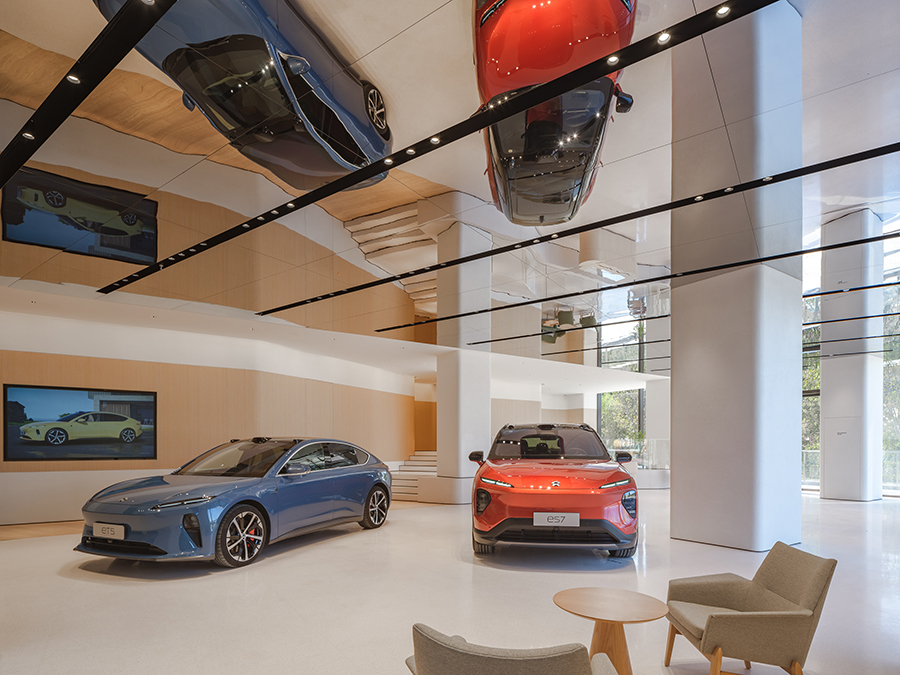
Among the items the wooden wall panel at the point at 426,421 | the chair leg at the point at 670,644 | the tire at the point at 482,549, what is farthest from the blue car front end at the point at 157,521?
the wooden wall panel at the point at 426,421

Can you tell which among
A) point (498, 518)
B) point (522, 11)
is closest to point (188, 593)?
point (498, 518)

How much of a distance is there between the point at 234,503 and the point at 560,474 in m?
2.90

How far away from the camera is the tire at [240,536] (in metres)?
5.02

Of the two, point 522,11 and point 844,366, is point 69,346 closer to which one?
point 522,11

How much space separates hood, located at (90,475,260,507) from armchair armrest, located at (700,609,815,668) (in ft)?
13.4

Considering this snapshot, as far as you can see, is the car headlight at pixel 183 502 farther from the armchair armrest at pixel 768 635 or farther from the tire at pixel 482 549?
the armchair armrest at pixel 768 635

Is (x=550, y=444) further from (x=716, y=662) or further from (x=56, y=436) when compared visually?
(x=56, y=436)

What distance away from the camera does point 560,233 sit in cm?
698

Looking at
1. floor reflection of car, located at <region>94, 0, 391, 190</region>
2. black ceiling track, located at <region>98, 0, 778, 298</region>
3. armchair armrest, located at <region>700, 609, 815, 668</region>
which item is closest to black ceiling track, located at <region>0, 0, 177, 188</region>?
floor reflection of car, located at <region>94, 0, 391, 190</region>

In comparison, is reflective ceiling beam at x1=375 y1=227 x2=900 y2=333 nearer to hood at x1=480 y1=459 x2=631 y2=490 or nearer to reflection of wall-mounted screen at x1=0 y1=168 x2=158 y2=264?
hood at x1=480 y1=459 x2=631 y2=490

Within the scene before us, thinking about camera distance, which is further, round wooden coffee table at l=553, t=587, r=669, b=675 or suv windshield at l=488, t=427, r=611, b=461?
suv windshield at l=488, t=427, r=611, b=461

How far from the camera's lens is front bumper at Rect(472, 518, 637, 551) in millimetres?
4844

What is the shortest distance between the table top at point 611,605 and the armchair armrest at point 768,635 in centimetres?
29

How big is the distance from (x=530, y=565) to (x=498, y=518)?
64 centimetres
